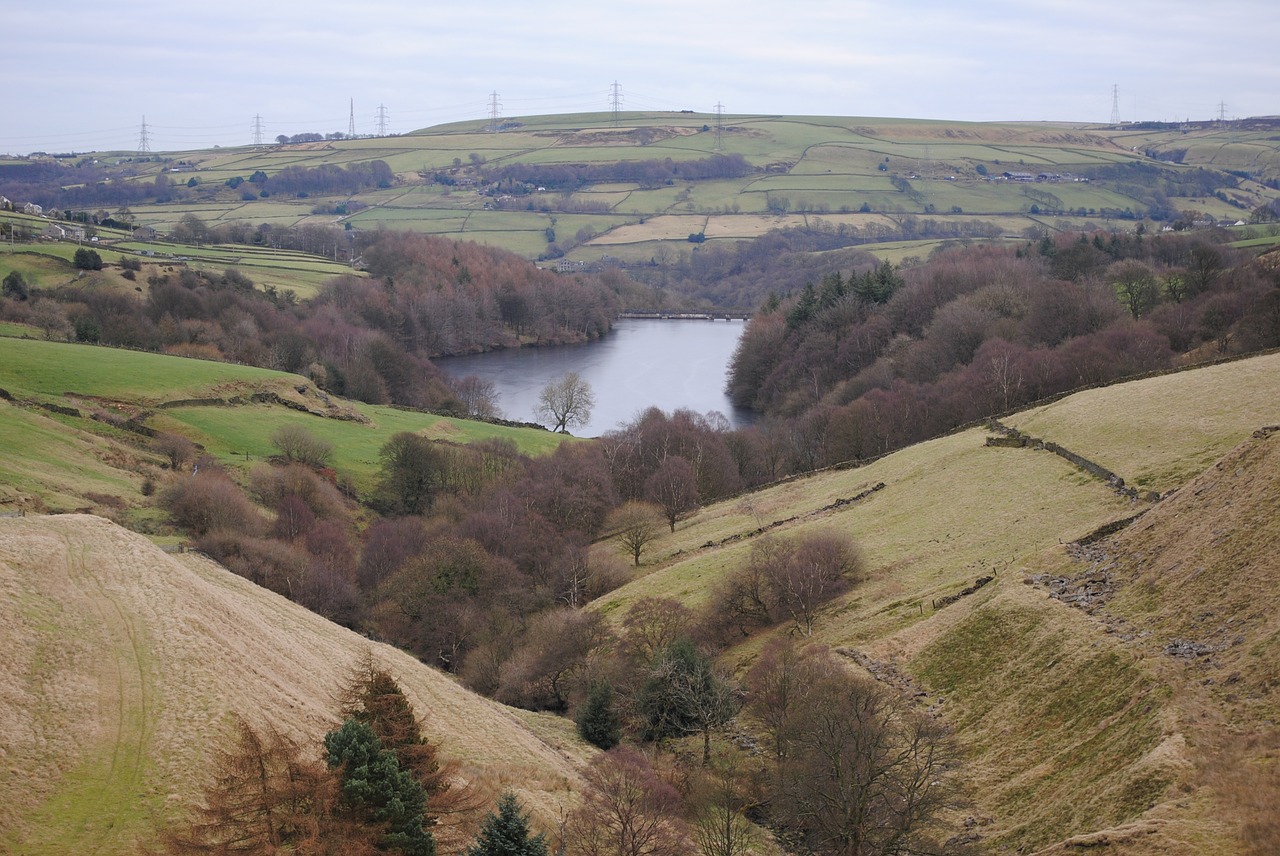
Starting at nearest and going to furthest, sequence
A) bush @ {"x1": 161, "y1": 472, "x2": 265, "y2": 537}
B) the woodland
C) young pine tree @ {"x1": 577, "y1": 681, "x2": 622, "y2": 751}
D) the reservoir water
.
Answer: the woodland → young pine tree @ {"x1": 577, "y1": 681, "x2": 622, "y2": 751} → bush @ {"x1": 161, "y1": 472, "x2": 265, "y2": 537} → the reservoir water

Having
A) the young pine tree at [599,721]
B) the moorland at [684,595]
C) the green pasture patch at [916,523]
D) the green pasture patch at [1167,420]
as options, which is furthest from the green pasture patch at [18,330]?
the green pasture patch at [1167,420]

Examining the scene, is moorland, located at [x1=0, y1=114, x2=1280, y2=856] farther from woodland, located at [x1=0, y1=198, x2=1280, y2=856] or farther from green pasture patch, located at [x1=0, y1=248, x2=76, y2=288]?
green pasture patch, located at [x1=0, y1=248, x2=76, y2=288]

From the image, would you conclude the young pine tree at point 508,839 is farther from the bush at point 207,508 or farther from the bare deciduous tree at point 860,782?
the bush at point 207,508

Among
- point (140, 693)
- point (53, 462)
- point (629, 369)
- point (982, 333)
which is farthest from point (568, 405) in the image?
point (140, 693)

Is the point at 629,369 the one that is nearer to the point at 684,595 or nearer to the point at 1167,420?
the point at 684,595

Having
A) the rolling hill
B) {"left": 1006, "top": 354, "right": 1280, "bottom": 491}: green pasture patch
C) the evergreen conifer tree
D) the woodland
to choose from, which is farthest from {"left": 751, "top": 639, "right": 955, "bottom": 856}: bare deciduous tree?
{"left": 1006, "top": 354, "right": 1280, "bottom": 491}: green pasture patch

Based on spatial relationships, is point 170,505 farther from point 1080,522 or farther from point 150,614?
point 1080,522

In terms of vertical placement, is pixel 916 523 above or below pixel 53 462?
below
